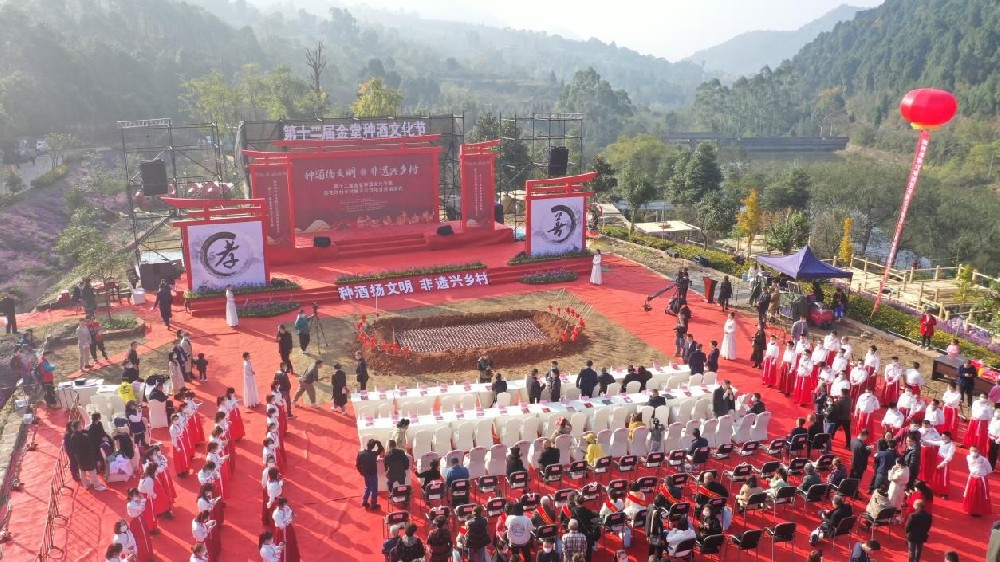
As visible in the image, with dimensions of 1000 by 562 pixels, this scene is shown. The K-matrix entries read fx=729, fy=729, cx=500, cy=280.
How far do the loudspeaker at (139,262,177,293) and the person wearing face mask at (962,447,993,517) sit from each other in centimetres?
2185

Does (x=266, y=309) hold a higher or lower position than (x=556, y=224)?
lower

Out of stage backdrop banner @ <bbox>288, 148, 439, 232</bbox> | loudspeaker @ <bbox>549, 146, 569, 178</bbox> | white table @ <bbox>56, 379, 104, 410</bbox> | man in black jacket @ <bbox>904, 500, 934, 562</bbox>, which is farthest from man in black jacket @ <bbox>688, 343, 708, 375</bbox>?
stage backdrop banner @ <bbox>288, 148, 439, 232</bbox>

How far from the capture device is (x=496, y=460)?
37.9 ft

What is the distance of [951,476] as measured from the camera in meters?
12.1

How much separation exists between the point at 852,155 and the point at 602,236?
64623 millimetres

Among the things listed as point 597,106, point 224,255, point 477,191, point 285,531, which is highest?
point 597,106

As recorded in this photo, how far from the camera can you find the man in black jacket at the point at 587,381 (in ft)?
45.4

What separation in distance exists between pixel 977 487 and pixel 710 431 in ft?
12.8

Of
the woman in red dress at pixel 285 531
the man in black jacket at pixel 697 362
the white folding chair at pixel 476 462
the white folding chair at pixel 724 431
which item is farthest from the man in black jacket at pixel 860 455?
the woman in red dress at pixel 285 531

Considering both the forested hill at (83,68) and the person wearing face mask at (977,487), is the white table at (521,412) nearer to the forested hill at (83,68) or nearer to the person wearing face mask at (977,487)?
the person wearing face mask at (977,487)

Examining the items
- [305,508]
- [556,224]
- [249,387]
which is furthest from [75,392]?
[556,224]

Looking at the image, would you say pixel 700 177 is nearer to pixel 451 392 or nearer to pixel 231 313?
pixel 231 313

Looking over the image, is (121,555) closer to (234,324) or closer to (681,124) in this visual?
(234,324)

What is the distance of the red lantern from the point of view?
→ 15664mm
